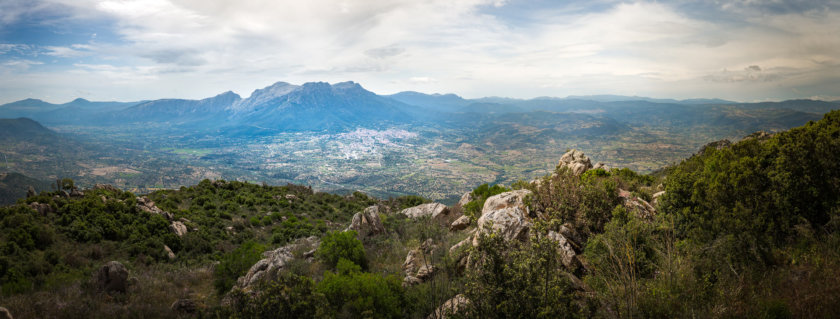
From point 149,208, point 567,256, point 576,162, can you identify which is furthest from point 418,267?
point 576,162

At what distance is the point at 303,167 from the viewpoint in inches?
4702

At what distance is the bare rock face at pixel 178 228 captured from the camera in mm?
14406

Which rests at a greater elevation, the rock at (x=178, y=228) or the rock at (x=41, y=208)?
the rock at (x=41, y=208)

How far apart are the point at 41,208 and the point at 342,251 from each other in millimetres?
13329

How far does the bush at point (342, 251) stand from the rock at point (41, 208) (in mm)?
12013

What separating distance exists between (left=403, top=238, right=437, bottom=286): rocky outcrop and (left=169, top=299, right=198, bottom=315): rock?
16.2ft

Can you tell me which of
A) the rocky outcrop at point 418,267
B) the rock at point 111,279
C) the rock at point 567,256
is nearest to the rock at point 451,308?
the rocky outcrop at point 418,267

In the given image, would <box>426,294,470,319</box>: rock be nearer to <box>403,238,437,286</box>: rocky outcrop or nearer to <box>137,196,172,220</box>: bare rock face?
<box>403,238,437,286</box>: rocky outcrop

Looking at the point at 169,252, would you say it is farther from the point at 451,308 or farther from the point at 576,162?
the point at 576,162

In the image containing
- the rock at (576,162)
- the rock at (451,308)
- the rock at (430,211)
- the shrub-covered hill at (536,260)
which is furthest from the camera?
the rock at (576,162)

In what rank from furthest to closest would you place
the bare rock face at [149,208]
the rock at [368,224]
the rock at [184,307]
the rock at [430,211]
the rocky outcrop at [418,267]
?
the rock at [430,211] < the bare rock face at [149,208] < the rock at [368,224] < the rocky outcrop at [418,267] < the rock at [184,307]

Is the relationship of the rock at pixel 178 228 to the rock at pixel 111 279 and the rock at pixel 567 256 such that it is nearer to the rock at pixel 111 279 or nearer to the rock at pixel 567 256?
the rock at pixel 111 279

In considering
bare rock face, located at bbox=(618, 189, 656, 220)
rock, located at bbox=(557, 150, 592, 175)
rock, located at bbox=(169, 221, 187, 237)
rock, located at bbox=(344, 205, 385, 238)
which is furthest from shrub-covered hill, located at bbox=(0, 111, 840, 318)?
rock, located at bbox=(557, 150, 592, 175)

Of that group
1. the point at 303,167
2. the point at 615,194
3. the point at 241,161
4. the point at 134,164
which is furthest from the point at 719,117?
the point at 134,164
